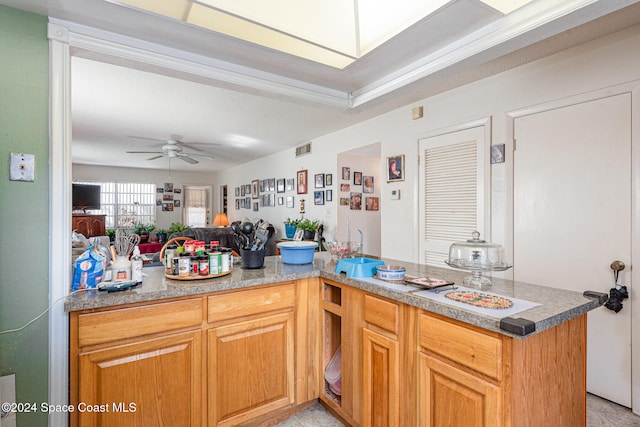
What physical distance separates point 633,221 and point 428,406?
183 cm

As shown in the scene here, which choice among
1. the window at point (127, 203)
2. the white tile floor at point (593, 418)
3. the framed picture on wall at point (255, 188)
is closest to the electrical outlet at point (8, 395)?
the white tile floor at point (593, 418)

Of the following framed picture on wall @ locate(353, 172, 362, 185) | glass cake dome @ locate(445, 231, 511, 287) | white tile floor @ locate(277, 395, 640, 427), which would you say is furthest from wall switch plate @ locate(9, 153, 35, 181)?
framed picture on wall @ locate(353, 172, 362, 185)

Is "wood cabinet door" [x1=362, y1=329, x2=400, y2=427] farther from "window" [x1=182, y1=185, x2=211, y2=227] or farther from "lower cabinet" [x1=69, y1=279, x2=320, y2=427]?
"window" [x1=182, y1=185, x2=211, y2=227]

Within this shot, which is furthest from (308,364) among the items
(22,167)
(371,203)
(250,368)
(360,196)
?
(371,203)

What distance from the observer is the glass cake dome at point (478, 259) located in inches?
58.1

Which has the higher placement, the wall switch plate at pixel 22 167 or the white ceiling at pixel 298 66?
the white ceiling at pixel 298 66

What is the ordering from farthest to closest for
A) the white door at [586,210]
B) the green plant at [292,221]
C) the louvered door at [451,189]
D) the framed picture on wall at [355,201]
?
1. the green plant at [292,221]
2. the framed picture on wall at [355,201]
3. the louvered door at [451,189]
4. the white door at [586,210]

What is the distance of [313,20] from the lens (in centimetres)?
189

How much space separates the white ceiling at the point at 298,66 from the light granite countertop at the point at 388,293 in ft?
3.96

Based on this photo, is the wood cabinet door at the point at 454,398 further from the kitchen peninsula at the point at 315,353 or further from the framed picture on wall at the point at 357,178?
the framed picture on wall at the point at 357,178

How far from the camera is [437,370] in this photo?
1272 millimetres

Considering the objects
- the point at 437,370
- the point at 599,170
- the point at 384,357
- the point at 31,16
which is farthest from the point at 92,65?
→ the point at 599,170

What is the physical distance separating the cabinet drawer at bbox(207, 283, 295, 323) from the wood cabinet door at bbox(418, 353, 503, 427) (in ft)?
2.64

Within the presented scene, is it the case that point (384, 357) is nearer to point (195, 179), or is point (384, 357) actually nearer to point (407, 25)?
point (407, 25)
